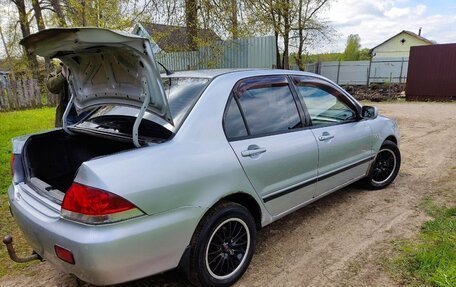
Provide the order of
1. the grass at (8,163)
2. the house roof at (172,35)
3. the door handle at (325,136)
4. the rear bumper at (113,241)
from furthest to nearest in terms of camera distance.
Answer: the house roof at (172,35)
the door handle at (325,136)
the grass at (8,163)
the rear bumper at (113,241)

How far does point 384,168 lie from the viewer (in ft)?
15.3

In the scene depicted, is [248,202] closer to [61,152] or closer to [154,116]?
[154,116]

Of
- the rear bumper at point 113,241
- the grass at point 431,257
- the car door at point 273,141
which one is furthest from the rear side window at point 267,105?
the grass at point 431,257

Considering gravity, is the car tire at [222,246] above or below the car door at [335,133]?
below

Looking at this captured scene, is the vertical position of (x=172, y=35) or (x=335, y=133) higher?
(x=172, y=35)

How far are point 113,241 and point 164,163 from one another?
0.54 meters

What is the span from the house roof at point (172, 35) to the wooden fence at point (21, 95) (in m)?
6.15

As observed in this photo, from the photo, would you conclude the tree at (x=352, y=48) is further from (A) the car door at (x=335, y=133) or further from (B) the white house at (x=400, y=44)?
(A) the car door at (x=335, y=133)

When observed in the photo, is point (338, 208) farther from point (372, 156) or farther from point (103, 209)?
point (103, 209)

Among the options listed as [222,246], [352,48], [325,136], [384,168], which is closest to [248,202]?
[222,246]

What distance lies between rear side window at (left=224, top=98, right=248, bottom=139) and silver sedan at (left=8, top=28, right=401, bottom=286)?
0.01m

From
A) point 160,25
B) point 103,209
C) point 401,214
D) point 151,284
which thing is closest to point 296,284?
point 151,284

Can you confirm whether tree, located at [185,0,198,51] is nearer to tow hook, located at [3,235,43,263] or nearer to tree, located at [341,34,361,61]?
tow hook, located at [3,235,43,263]

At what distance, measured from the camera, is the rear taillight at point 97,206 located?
6.50 ft
